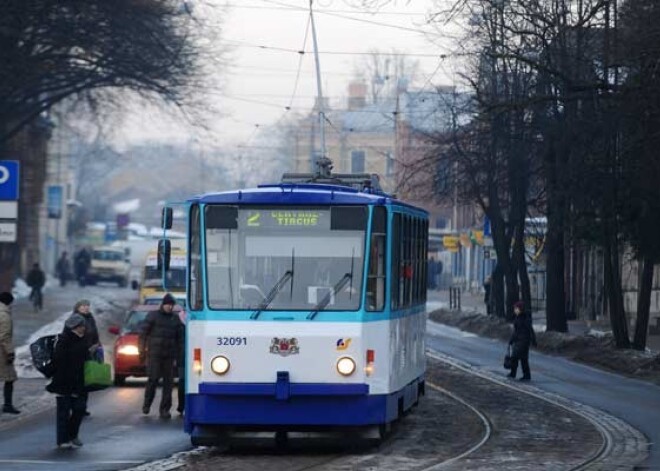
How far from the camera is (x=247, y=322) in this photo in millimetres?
17516

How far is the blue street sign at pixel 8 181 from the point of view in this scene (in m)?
24.7

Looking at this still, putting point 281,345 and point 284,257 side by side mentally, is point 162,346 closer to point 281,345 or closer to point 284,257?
point 284,257

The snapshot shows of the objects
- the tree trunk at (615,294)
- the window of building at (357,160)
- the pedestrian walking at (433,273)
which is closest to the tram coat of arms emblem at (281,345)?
the tree trunk at (615,294)

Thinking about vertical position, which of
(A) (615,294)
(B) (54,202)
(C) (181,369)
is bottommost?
(C) (181,369)

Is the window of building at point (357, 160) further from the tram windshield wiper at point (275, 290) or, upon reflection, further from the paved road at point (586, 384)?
the tram windshield wiper at point (275, 290)

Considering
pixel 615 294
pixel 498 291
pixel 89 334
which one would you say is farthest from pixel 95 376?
pixel 498 291

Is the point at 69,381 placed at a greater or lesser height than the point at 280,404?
greater

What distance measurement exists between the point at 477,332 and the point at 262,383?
3760 centimetres

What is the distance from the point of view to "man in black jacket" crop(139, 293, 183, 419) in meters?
23.0

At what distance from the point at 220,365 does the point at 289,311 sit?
0.94m

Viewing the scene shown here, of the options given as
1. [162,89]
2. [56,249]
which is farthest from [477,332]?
[56,249]

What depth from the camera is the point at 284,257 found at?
1777cm

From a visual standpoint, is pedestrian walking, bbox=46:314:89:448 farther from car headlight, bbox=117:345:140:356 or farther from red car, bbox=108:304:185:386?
car headlight, bbox=117:345:140:356

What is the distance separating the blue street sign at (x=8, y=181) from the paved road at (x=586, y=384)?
9.64 meters
